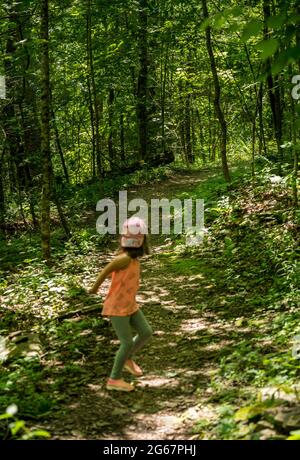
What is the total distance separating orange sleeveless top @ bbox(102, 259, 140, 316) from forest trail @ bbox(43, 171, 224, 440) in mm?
1026

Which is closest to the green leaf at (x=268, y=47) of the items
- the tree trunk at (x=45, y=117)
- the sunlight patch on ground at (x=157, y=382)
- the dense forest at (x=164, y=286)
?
the dense forest at (x=164, y=286)

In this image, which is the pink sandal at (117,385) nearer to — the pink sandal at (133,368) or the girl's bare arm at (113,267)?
the pink sandal at (133,368)

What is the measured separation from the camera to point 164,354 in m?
6.92

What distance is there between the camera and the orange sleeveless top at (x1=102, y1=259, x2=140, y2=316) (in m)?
5.57

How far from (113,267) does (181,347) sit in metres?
2.14

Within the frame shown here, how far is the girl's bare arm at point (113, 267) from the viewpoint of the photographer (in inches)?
219

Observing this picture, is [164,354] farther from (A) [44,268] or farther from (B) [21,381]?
(A) [44,268]

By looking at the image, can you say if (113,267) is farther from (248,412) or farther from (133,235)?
(248,412)

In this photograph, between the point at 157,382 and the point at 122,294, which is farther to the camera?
the point at 157,382

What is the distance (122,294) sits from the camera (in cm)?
560

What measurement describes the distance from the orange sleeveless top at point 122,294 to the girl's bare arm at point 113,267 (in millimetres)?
63

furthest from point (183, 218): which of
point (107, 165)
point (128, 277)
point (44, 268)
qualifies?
point (107, 165)

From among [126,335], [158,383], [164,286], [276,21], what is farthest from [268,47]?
[164,286]
